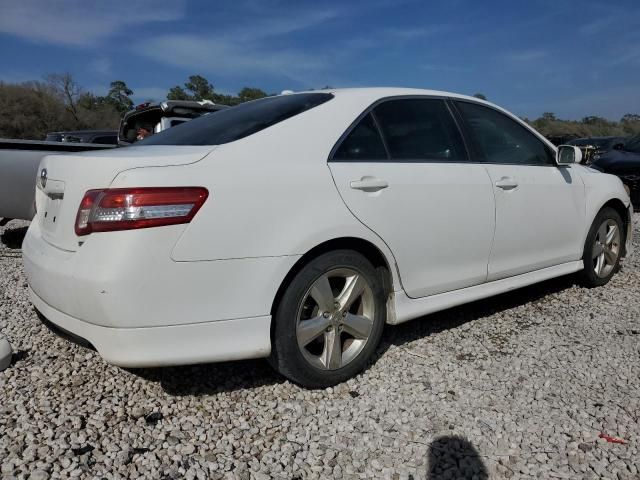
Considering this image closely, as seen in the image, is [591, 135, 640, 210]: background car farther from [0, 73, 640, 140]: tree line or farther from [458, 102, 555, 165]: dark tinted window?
[0, 73, 640, 140]: tree line

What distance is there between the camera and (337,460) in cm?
215

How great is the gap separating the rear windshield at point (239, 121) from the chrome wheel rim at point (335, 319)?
33.0 inches

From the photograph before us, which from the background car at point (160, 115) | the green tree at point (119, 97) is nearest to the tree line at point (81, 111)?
the green tree at point (119, 97)

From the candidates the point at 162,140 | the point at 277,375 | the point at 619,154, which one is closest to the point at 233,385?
the point at 277,375

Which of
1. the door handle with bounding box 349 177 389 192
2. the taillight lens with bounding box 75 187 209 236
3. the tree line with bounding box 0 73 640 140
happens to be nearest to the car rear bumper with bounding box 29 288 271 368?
the taillight lens with bounding box 75 187 209 236

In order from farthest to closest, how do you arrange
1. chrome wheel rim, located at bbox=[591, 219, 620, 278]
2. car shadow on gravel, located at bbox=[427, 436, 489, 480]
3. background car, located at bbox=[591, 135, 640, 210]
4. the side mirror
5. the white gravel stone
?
background car, located at bbox=[591, 135, 640, 210], chrome wheel rim, located at bbox=[591, 219, 620, 278], the side mirror, the white gravel stone, car shadow on gravel, located at bbox=[427, 436, 489, 480]

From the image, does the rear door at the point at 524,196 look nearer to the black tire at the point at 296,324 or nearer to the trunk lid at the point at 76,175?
the black tire at the point at 296,324

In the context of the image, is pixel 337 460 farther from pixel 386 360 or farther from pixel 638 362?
pixel 638 362

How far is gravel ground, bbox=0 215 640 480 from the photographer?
210 centimetres

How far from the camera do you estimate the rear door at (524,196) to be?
3.43m

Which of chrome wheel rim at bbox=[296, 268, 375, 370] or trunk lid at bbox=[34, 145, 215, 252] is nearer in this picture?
trunk lid at bbox=[34, 145, 215, 252]

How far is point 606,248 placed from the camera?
177 inches

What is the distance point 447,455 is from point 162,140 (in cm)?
222

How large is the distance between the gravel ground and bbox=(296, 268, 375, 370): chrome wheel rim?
204 millimetres
